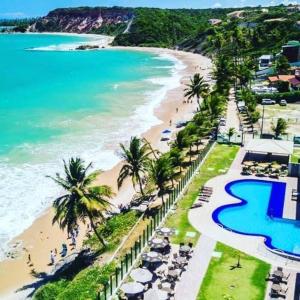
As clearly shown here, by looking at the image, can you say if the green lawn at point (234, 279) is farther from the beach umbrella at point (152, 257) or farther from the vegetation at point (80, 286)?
the vegetation at point (80, 286)

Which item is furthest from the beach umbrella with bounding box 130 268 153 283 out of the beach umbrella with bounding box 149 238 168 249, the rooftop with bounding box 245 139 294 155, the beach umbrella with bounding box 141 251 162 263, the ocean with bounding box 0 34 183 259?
the rooftop with bounding box 245 139 294 155

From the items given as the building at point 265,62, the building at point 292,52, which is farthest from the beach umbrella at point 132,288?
the building at point 265,62

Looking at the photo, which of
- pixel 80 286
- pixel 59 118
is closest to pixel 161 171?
pixel 80 286

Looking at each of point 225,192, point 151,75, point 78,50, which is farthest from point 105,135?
point 78,50

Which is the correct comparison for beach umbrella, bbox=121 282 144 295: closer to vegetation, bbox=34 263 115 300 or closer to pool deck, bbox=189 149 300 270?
vegetation, bbox=34 263 115 300

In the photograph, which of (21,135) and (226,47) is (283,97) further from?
(226,47)

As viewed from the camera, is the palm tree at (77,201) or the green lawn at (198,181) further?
the green lawn at (198,181)
